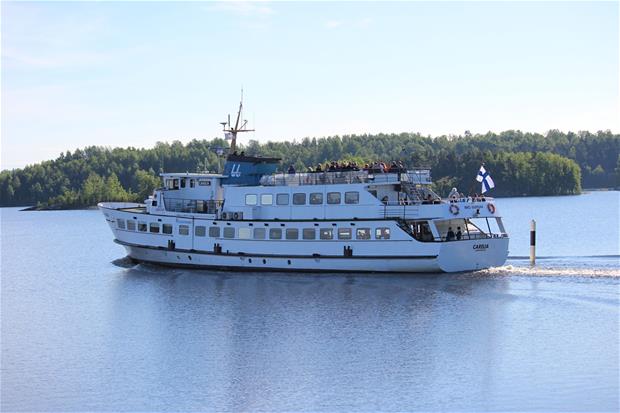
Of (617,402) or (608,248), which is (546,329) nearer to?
(617,402)

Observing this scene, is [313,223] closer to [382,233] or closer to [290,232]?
[290,232]

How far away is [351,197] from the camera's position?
43.9 m

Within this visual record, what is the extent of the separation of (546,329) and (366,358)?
25.0ft

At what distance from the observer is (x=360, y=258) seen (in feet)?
142

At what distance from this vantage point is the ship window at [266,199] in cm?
4569

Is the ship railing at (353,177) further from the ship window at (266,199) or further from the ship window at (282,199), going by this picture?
the ship window at (266,199)

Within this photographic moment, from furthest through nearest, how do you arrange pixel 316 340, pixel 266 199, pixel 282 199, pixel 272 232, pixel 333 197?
pixel 266 199 → pixel 282 199 → pixel 272 232 → pixel 333 197 → pixel 316 340

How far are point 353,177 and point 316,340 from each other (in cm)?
1568

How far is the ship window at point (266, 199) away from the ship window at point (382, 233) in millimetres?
6525

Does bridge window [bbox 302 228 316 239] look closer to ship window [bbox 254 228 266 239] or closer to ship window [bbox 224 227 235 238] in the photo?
ship window [bbox 254 228 266 239]

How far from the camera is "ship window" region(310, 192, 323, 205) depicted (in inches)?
1753

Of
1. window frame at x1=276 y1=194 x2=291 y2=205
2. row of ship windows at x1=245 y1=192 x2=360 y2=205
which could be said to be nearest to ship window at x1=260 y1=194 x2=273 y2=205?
row of ship windows at x1=245 y1=192 x2=360 y2=205

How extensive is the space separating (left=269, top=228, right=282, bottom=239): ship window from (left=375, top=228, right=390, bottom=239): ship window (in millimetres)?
5357

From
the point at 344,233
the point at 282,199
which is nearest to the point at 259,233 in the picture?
the point at 282,199
